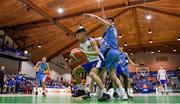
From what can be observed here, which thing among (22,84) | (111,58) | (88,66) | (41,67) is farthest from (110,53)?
(22,84)

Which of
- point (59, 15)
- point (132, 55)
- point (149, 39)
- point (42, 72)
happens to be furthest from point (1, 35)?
point (132, 55)

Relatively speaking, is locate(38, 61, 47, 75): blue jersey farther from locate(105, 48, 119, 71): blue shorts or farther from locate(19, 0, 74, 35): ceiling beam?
locate(105, 48, 119, 71): blue shorts

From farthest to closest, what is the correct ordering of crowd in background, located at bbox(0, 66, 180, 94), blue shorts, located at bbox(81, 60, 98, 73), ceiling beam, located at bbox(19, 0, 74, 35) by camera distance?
crowd in background, located at bbox(0, 66, 180, 94) < ceiling beam, located at bbox(19, 0, 74, 35) < blue shorts, located at bbox(81, 60, 98, 73)

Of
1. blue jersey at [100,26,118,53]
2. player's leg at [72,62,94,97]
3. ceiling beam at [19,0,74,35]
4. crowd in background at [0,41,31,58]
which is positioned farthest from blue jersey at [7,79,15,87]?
blue jersey at [100,26,118,53]

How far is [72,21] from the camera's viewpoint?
19203 millimetres

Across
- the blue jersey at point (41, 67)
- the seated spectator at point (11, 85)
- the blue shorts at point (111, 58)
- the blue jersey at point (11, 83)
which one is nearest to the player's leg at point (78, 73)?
the blue shorts at point (111, 58)

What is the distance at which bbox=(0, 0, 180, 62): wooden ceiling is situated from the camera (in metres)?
16.1

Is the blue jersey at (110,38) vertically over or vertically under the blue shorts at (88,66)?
over

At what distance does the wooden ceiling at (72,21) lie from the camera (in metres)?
16.1

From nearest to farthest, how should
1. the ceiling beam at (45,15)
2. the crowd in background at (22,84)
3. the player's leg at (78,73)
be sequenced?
1. the player's leg at (78,73)
2. the ceiling beam at (45,15)
3. the crowd in background at (22,84)

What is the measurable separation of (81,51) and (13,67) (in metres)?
18.6

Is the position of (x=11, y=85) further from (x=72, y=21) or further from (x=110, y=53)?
(x=110, y=53)

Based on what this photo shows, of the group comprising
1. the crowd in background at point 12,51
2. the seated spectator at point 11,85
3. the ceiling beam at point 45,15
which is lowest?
the seated spectator at point 11,85

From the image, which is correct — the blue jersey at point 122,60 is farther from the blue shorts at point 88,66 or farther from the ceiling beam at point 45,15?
the ceiling beam at point 45,15
